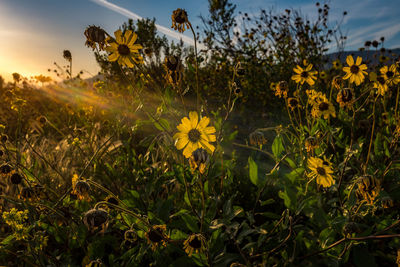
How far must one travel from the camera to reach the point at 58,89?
6.74m

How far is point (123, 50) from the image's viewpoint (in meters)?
1.14

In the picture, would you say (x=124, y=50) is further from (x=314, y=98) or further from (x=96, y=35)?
(x=314, y=98)

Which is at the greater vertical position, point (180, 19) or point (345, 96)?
point (180, 19)

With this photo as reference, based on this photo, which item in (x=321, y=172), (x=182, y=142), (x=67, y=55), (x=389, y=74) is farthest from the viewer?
(x=67, y=55)

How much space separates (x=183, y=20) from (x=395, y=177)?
71.7 inches

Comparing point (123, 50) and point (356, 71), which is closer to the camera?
point (123, 50)

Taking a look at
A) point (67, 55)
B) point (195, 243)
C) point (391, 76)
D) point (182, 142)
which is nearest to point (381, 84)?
point (391, 76)

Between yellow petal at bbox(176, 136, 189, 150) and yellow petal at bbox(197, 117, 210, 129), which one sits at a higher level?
yellow petal at bbox(197, 117, 210, 129)

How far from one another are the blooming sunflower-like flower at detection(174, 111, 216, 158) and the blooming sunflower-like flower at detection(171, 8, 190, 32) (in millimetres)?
411

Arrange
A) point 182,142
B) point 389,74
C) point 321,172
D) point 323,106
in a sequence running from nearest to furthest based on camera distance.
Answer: point 182,142 → point 321,172 → point 323,106 → point 389,74

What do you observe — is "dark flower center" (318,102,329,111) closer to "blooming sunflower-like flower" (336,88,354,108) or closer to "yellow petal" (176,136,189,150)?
"blooming sunflower-like flower" (336,88,354,108)

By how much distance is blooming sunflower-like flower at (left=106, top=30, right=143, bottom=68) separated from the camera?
112 cm

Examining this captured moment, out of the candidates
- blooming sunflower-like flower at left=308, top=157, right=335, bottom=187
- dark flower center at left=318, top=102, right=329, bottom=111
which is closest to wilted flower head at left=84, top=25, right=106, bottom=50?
blooming sunflower-like flower at left=308, top=157, right=335, bottom=187

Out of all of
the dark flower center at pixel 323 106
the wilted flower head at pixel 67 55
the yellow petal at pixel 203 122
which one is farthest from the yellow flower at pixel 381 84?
the wilted flower head at pixel 67 55
